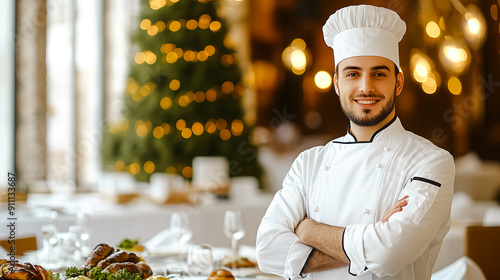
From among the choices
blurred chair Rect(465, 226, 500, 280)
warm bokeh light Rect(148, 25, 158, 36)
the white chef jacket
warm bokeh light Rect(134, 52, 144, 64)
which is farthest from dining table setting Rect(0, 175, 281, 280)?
warm bokeh light Rect(148, 25, 158, 36)

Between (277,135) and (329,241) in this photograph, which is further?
(277,135)

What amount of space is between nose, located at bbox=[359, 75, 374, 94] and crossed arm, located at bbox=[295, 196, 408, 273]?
13.1 inches

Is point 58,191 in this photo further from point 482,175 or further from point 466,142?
point 466,142

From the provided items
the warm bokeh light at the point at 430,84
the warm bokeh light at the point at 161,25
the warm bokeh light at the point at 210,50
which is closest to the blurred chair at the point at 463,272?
the warm bokeh light at the point at 430,84

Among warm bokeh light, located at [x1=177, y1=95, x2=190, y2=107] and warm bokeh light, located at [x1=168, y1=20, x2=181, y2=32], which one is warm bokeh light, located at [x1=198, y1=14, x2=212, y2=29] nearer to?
warm bokeh light, located at [x1=168, y1=20, x2=181, y2=32]

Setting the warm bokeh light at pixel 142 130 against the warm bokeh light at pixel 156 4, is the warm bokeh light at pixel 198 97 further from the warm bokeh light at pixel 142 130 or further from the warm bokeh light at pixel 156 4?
the warm bokeh light at pixel 156 4

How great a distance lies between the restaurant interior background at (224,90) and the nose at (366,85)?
6.64 feet

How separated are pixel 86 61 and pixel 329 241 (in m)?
7.16

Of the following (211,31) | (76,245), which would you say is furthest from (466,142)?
(76,245)

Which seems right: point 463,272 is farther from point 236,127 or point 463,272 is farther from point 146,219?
point 236,127

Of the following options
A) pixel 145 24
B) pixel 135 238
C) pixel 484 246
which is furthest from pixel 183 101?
pixel 484 246

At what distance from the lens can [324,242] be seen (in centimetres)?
176

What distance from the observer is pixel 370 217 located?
1767 millimetres

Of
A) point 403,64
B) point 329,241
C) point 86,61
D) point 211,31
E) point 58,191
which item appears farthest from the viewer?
point 403,64
